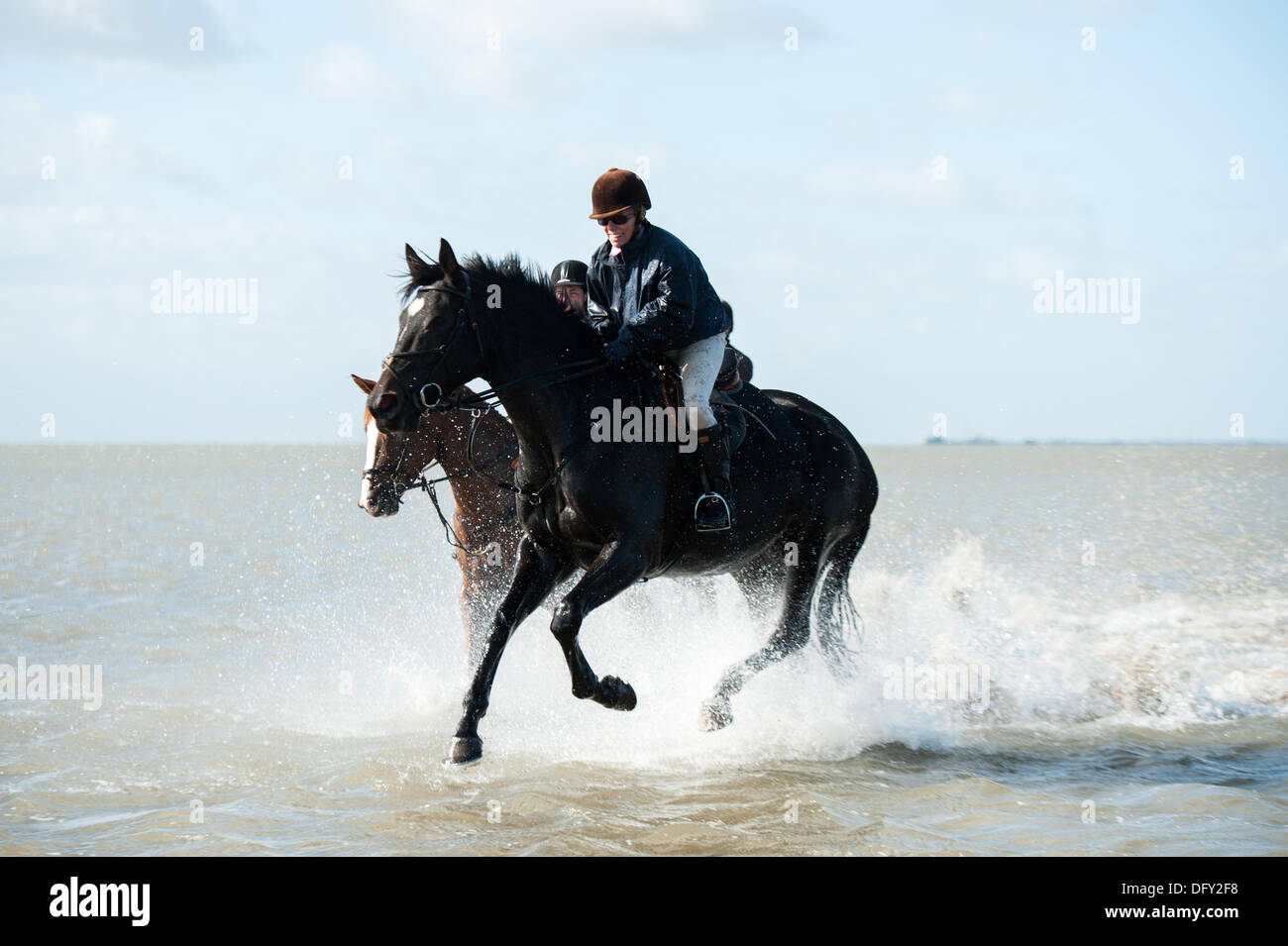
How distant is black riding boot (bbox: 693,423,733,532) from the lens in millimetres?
7816

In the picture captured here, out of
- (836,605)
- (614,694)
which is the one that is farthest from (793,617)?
(614,694)

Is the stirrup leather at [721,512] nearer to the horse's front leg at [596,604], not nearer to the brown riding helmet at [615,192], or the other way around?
the horse's front leg at [596,604]

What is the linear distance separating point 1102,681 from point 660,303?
233 inches

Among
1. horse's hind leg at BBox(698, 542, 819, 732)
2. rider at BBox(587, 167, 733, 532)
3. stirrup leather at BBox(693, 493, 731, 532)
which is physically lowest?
horse's hind leg at BBox(698, 542, 819, 732)

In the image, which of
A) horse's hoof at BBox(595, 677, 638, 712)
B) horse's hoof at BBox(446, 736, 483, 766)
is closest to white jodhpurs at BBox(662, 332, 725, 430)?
horse's hoof at BBox(595, 677, 638, 712)

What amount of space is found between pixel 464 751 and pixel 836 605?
3673 mm

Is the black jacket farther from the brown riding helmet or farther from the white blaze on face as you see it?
the white blaze on face

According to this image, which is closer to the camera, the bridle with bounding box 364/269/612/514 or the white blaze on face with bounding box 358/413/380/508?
the bridle with bounding box 364/269/612/514

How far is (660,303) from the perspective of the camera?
23.9 feet

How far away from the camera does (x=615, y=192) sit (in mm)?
7418

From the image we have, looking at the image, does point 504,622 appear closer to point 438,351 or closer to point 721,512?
point 721,512

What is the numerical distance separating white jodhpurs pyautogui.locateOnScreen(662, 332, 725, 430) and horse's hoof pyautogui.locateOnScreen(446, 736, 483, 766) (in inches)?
89.5

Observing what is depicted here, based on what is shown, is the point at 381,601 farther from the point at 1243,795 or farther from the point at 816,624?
the point at 1243,795
